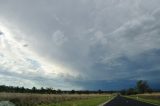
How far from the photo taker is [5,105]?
23.6 metres

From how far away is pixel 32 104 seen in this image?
125ft

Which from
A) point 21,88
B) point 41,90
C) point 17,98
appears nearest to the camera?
point 17,98

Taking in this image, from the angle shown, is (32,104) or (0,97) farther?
(32,104)

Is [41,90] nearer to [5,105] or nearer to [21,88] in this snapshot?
[21,88]

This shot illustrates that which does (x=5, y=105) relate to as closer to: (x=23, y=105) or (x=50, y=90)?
(x=23, y=105)

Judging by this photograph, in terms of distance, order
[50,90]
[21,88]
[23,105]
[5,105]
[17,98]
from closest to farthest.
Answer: [5,105], [23,105], [17,98], [50,90], [21,88]

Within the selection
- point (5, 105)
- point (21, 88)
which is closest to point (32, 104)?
point (5, 105)

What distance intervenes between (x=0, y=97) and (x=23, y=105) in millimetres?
3170

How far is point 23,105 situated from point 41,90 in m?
83.0

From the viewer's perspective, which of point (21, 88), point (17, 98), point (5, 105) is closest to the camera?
point (5, 105)

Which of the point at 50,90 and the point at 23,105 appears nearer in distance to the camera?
the point at 23,105

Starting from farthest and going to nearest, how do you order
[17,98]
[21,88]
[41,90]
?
[21,88], [41,90], [17,98]

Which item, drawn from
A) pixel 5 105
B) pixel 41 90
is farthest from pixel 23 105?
pixel 41 90

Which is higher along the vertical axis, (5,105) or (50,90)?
(50,90)
